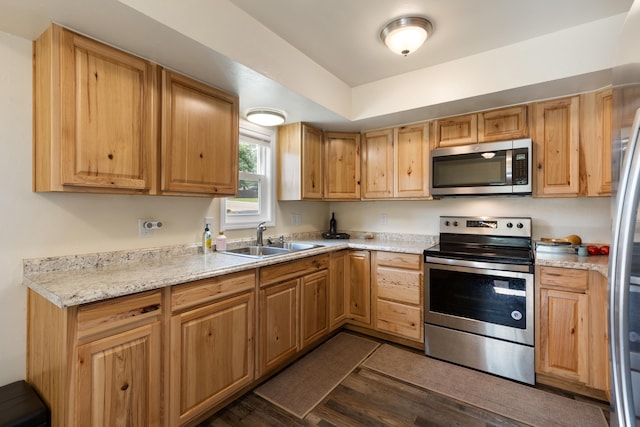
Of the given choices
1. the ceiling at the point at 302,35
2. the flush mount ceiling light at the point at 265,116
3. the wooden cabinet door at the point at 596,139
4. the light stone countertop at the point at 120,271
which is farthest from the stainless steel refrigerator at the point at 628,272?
the flush mount ceiling light at the point at 265,116

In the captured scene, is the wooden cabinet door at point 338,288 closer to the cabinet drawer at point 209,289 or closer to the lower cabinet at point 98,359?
the cabinet drawer at point 209,289

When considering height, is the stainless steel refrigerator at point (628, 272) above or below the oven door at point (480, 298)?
above

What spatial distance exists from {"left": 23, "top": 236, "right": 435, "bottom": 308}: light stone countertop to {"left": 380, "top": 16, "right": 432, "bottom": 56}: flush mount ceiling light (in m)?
1.63

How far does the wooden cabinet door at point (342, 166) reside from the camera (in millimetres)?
3213

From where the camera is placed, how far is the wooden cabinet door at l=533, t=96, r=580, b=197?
7.32ft

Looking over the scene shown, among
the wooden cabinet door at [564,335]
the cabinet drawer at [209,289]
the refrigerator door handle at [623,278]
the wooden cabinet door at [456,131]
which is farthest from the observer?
the wooden cabinet door at [456,131]

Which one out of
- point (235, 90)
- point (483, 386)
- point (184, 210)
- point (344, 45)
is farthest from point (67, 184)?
point (483, 386)

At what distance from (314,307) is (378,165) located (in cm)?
159

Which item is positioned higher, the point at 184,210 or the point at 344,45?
the point at 344,45

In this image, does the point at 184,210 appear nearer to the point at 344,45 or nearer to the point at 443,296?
the point at 344,45

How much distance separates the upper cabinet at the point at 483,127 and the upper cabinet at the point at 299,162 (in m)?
1.18

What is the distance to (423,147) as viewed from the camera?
2.86 meters

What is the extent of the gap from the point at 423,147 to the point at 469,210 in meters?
0.76

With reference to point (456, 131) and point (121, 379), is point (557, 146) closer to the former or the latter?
point (456, 131)
